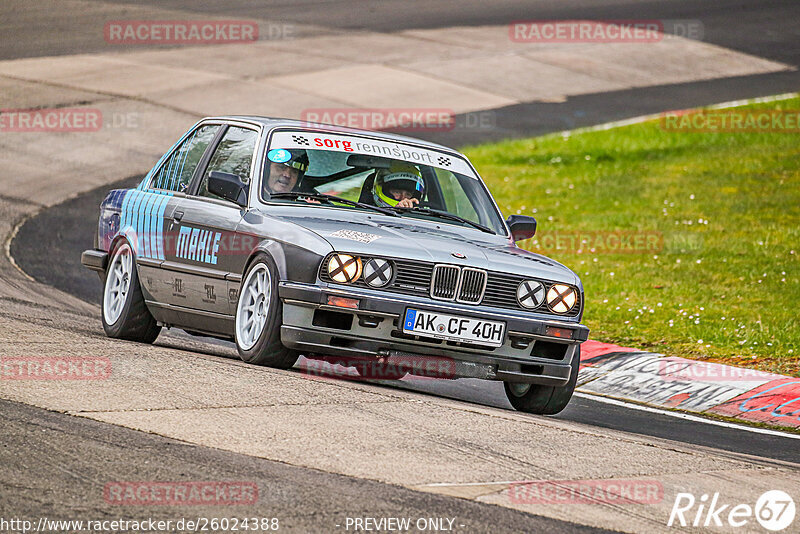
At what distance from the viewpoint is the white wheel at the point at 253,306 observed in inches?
304

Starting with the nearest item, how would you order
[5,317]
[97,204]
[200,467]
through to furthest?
[200,467]
[5,317]
[97,204]

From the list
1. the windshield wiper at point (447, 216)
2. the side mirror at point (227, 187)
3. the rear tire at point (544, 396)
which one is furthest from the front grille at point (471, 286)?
A: the side mirror at point (227, 187)

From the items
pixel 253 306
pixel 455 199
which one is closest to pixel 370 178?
pixel 455 199

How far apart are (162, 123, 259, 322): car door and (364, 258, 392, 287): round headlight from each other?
1.02 m

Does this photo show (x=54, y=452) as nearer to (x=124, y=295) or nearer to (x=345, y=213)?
(x=345, y=213)

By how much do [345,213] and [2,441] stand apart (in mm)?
3259

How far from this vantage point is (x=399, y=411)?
267 inches

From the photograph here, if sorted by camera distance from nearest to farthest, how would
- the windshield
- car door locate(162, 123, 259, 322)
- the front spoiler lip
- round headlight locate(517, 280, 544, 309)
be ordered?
the front spoiler lip < round headlight locate(517, 280, 544, 309) < car door locate(162, 123, 259, 322) < the windshield

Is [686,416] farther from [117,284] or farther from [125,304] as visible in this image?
[117,284]

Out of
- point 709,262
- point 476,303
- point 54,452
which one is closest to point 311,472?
point 54,452

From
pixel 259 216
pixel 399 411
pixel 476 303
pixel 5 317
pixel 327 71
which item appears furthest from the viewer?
pixel 327 71

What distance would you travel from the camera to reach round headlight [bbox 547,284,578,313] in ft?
25.7

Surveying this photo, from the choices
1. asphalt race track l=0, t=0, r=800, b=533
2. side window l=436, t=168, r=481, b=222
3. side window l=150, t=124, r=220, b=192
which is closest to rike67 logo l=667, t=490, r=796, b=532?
asphalt race track l=0, t=0, r=800, b=533

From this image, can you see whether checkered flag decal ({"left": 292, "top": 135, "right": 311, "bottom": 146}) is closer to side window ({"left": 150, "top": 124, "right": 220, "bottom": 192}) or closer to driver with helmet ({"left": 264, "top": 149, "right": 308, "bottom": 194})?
driver with helmet ({"left": 264, "top": 149, "right": 308, "bottom": 194})
